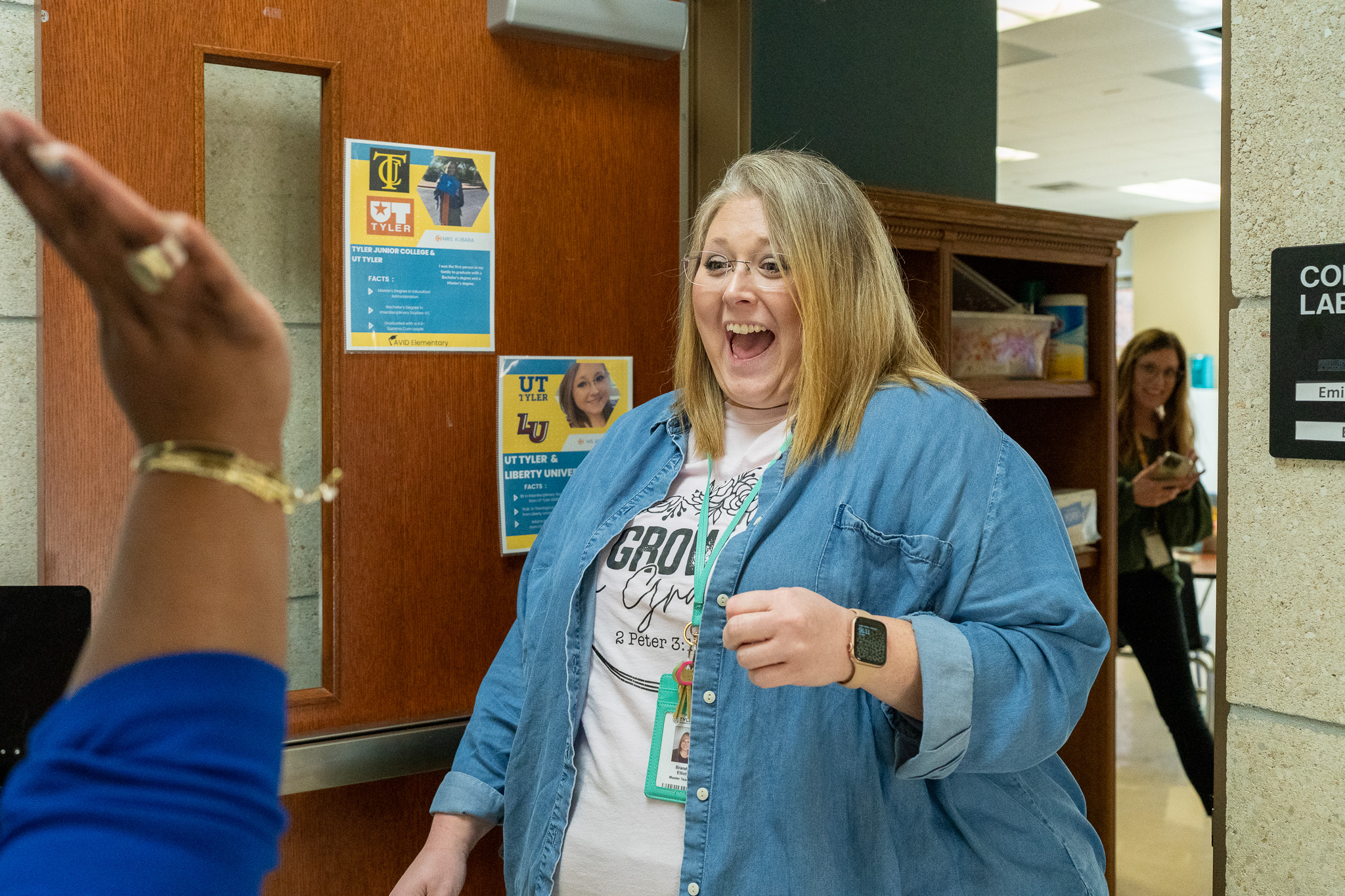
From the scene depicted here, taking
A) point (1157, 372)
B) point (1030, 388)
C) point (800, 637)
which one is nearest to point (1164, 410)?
point (1157, 372)

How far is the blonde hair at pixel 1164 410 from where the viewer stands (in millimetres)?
3998

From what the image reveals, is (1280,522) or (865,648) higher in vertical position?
(1280,522)

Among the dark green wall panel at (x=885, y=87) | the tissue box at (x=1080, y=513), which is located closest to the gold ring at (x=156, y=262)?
the dark green wall panel at (x=885, y=87)

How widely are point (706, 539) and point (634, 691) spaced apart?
0.22 metres

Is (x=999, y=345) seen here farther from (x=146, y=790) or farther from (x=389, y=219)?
(x=146, y=790)

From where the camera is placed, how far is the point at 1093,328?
286 centimetres

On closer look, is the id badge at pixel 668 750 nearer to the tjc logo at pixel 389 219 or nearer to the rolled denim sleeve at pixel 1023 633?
the rolled denim sleeve at pixel 1023 633

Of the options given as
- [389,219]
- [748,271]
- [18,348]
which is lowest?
[18,348]

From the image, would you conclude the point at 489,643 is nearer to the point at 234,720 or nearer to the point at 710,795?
the point at 710,795

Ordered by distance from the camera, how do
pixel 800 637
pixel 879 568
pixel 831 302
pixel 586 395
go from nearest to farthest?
pixel 800 637 → pixel 879 568 → pixel 831 302 → pixel 586 395

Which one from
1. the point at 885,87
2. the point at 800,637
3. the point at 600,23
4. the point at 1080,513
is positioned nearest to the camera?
the point at 800,637

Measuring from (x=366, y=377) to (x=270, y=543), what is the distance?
1.48 metres

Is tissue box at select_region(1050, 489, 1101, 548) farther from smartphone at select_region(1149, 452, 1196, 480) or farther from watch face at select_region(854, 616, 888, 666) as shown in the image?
watch face at select_region(854, 616, 888, 666)

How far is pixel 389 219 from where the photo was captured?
1.79m
